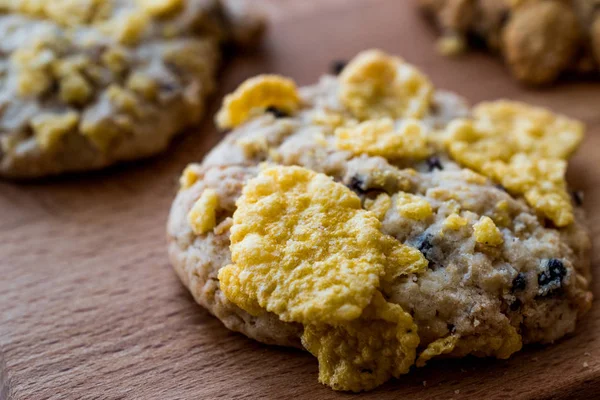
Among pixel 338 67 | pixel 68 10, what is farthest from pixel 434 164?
pixel 68 10

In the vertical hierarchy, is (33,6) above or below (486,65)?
above

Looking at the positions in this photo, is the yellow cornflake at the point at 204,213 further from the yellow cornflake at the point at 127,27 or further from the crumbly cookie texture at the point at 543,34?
the crumbly cookie texture at the point at 543,34

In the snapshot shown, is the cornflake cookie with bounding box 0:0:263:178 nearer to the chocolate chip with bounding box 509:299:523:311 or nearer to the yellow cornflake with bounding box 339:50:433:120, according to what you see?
the yellow cornflake with bounding box 339:50:433:120

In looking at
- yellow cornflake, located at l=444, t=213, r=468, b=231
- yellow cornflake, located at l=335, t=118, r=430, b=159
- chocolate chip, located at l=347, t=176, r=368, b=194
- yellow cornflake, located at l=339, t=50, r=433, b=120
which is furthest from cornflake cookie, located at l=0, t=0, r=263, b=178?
yellow cornflake, located at l=444, t=213, r=468, b=231

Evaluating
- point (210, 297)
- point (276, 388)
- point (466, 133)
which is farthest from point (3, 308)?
point (466, 133)

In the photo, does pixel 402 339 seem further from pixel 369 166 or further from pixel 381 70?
pixel 381 70

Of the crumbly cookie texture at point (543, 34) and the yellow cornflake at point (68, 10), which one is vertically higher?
the yellow cornflake at point (68, 10)

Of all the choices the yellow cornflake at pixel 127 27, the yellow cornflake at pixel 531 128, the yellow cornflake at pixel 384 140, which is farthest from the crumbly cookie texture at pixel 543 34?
the yellow cornflake at pixel 127 27
